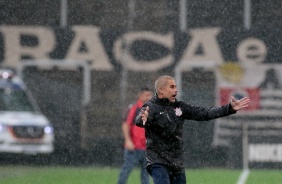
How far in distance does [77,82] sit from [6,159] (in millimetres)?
3101

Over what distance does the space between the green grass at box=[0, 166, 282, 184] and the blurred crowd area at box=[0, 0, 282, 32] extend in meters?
4.58

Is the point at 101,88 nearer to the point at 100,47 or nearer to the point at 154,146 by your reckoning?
the point at 100,47

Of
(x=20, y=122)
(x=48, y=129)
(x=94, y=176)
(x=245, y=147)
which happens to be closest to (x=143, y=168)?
(x=94, y=176)

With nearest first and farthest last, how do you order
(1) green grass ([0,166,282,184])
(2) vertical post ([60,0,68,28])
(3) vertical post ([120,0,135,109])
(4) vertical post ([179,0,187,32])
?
1. (1) green grass ([0,166,282,184])
2. (3) vertical post ([120,0,135,109])
3. (4) vertical post ([179,0,187,32])
4. (2) vertical post ([60,0,68,28])

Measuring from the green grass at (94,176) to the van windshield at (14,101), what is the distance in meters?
1.52

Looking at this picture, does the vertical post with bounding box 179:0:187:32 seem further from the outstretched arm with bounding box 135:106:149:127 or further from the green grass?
the outstretched arm with bounding box 135:106:149:127

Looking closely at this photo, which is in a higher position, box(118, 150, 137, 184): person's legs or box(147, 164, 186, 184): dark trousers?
box(147, 164, 186, 184): dark trousers

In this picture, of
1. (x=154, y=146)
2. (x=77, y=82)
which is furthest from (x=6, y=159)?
(x=154, y=146)

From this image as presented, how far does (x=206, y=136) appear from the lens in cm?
2556

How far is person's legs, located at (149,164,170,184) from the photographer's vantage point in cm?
1234

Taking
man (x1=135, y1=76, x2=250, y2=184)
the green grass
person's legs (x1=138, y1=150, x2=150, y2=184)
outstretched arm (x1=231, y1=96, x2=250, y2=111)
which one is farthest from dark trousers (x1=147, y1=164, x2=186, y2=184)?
the green grass

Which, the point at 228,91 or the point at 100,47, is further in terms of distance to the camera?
the point at 100,47

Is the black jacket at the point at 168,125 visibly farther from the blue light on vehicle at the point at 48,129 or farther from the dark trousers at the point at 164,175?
the blue light on vehicle at the point at 48,129

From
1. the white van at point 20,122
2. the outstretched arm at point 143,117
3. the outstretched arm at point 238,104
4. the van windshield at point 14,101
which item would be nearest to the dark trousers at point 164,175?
the outstretched arm at point 143,117
